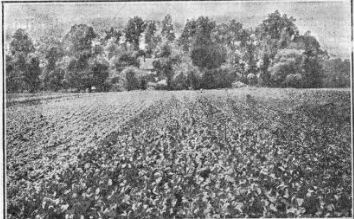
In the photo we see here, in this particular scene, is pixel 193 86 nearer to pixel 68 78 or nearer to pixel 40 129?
pixel 68 78

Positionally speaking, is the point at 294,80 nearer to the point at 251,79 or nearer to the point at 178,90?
the point at 251,79

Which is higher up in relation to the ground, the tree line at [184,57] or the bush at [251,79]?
the tree line at [184,57]

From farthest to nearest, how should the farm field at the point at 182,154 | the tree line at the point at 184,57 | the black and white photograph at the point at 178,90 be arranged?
1. the tree line at the point at 184,57
2. the black and white photograph at the point at 178,90
3. the farm field at the point at 182,154

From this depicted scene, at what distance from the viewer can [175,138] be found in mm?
4422

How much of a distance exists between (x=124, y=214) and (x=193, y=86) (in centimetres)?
166

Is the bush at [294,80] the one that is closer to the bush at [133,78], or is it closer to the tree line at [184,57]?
the tree line at [184,57]

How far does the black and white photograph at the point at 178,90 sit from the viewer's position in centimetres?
427

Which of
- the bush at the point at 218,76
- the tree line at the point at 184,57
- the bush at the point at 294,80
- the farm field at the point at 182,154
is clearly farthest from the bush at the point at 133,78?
the bush at the point at 294,80

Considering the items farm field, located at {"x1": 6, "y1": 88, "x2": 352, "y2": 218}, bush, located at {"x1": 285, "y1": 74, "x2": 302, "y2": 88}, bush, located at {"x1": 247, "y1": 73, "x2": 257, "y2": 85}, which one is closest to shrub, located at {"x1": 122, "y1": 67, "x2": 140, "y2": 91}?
farm field, located at {"x1": 6, "y1": 88, "x2": 352, "y2": 218}

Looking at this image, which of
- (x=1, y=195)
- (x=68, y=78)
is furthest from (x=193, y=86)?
(x=1, y=195)

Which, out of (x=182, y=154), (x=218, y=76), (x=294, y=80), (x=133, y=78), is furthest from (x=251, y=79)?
(x=133, y=78)

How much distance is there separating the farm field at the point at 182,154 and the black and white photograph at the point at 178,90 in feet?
0.04

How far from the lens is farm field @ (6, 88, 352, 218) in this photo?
4000 millimetres

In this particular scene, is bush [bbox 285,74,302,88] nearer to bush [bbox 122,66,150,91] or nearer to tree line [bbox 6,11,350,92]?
tree line [bbox 6,11,350,92]
